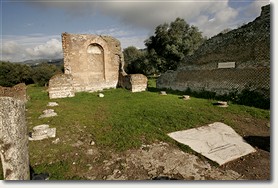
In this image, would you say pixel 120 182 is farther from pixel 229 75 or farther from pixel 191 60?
pixel 191 60

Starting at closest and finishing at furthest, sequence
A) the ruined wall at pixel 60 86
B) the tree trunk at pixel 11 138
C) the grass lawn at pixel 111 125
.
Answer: the tree trunk at pixel 11 138 < the grass lawn at pixel 111 125 < the ruined wall at pixel 60 86

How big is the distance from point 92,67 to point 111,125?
453 inches

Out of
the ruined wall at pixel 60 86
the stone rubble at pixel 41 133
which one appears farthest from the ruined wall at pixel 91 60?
the stone rubble at pixel 41 133

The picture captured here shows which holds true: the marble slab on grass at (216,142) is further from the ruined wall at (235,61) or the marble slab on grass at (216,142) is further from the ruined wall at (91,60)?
the ruined wall at (91,60)

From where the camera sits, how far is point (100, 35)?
1825 cm

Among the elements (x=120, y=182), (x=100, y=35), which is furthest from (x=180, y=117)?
(x=100, y=35)

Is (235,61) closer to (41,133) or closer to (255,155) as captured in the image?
(255,155)

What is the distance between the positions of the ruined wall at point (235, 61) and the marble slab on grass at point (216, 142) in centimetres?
468

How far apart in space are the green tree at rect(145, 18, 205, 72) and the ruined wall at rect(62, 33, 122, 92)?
9.45 m

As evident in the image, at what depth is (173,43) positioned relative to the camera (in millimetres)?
26625

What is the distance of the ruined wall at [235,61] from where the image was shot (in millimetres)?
10172

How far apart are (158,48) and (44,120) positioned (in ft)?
73.5

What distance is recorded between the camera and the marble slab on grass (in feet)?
17.6

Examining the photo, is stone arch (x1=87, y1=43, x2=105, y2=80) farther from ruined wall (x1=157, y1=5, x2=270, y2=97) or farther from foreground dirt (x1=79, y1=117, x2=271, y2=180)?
foreground dirt (x1=79, y1=117, x2=271, y2=180)
